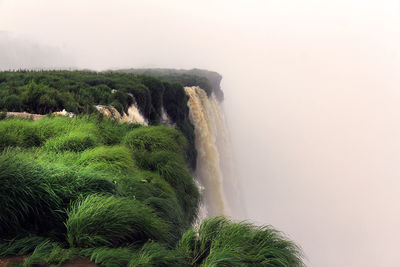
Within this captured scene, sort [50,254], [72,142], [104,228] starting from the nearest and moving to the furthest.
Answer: [50,254]
[104,228]
[72,142]

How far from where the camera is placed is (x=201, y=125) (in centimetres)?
2522

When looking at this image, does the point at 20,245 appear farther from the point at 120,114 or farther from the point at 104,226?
the point at 120,114

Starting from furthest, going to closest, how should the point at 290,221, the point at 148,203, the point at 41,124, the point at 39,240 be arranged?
the point at 290,221
the point at 41,124
the point at 148,203
the point at 39,240

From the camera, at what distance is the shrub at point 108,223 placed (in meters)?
2.98

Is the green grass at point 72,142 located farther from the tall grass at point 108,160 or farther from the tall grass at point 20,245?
the tall grass at point 20,245

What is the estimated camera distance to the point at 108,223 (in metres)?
3.09

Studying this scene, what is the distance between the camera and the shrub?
2982 millimetres

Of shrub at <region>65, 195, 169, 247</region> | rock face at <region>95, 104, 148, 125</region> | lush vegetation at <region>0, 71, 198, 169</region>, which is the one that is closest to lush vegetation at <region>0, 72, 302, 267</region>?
shrub at <region>65, 195, 169, 247</region>

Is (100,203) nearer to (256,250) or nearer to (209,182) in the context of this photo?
(256,250)

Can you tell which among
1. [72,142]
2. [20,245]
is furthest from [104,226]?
[72,142]

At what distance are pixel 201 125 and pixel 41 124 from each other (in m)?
19.2

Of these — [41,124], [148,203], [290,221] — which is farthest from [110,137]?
[290,221]

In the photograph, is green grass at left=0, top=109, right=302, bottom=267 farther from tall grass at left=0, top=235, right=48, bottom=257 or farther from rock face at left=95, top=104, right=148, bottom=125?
rock face at left=95, top=104, right=148, bottom=125

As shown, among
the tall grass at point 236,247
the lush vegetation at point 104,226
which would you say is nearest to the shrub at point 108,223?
the lush vegetation at point 104,226
